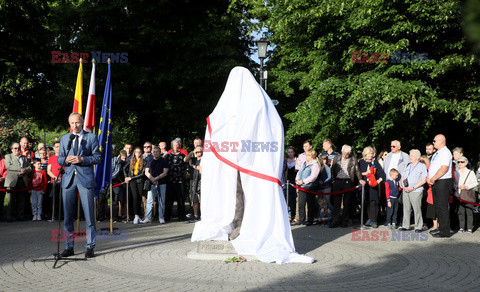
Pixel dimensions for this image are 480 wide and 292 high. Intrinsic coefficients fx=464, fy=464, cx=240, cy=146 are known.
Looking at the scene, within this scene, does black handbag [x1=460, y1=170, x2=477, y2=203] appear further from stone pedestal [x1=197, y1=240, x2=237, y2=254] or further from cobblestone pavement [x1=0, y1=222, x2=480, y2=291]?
stone pedestal [x1=197, y1=240, x2=237, y2=254]

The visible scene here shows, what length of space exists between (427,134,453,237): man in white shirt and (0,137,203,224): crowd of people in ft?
19.8

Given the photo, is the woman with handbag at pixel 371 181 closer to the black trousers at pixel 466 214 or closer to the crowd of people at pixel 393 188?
the crowd of people at pixel 393 188

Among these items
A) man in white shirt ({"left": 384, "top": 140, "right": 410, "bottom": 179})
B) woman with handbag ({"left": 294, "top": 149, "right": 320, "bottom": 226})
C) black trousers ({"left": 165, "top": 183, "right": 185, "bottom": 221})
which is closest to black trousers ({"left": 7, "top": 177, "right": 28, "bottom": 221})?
black trousers ({"left": 165, "top": 183, "right": 185, "bottom": 221})

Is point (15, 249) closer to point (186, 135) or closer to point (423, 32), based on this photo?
point (423, 32)

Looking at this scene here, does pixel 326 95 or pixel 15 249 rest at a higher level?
pixel 326 95

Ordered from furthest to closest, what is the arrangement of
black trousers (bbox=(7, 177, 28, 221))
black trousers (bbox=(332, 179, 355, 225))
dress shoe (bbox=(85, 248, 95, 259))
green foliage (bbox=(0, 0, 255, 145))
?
green foliage (bbox=(0, 0, 255, 145)) < black trousers (bbox=(7, 177, 28, 221)) < black trousers (bbox=(332, 179, 355, 225)) < dress shoe (bbox=(85, 248, 95, 259))

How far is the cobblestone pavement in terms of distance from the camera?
18.9ft

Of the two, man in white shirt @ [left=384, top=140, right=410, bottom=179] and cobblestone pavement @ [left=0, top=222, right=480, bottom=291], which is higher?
man in white shirt @ [left=384, top=140, right=410, bottom=179]

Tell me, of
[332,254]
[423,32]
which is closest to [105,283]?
[332,254]

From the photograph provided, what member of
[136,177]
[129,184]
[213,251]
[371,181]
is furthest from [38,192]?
[371,181]

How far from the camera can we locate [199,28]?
69.1 feet

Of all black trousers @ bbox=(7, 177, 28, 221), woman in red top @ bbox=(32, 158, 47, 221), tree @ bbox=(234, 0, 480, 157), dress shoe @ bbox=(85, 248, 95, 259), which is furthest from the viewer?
tree @ bbox=(234, 0, 480, 157)

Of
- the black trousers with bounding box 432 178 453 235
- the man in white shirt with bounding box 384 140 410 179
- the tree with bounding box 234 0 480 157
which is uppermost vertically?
the tree with bounding box 234 0 480 157

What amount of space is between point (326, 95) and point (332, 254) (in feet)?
35.4
